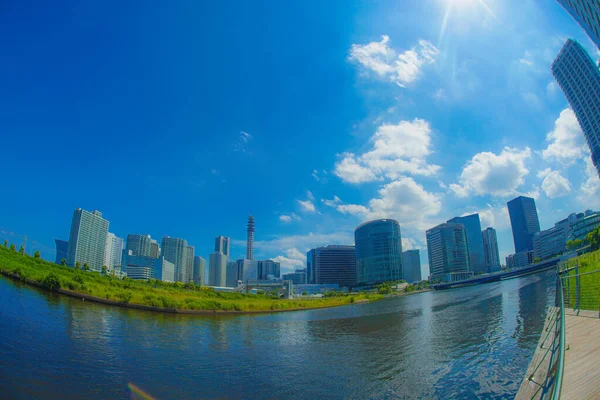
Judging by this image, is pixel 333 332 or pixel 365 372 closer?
pixel 365 372

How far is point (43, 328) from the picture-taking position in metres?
18.6

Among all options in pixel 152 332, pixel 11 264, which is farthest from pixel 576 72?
pixel 11 264

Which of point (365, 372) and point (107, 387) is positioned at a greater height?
point (107, 387)

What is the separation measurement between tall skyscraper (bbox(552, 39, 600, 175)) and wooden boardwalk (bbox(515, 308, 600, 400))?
135 metres

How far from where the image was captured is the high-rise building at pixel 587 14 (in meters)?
42.1

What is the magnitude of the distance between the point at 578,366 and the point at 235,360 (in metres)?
17.1

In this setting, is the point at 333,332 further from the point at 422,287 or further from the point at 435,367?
the point at 422,287

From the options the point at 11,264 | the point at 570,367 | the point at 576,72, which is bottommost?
the point at 570,367

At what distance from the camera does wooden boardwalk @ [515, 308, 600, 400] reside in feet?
22.5

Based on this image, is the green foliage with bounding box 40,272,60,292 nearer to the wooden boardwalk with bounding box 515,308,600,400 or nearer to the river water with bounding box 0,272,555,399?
the river water with bounding box 0,272,555,399

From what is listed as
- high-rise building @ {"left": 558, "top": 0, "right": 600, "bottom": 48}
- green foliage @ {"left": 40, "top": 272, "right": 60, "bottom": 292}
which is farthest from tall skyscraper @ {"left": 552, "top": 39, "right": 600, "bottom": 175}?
green foliage @ {"left": 40, "top": 272, "right": 60, "bottom": 292}

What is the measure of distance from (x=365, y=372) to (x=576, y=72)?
16291 cm

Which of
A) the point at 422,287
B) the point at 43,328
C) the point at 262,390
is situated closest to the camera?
the point at 262,390

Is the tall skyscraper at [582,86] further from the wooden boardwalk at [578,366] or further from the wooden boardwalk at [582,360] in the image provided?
the wooden boardwalk at [578,366]
